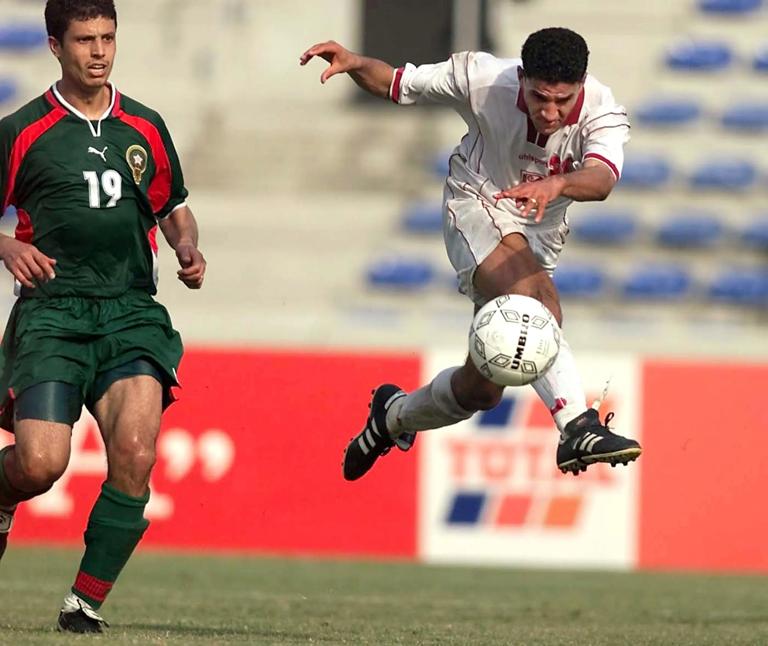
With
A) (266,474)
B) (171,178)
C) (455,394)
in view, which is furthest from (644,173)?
(171,178)

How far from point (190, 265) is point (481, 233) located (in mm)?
1508

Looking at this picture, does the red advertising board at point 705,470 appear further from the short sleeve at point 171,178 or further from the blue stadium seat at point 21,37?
the blue stadium seat at point 21,37

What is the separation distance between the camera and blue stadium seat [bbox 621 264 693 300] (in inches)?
701

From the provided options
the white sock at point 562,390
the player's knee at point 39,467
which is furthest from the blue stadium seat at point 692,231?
the player's knee at point 39,467

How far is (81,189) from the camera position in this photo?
6.69 m

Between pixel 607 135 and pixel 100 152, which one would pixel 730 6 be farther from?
pixel 100 152

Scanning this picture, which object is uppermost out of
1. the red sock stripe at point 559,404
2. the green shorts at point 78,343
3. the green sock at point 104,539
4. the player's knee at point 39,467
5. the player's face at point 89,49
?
the player's face at point 89,49

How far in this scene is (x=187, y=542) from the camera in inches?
532

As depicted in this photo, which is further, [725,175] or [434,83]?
[725,175]

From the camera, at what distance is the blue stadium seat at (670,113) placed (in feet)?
63.0

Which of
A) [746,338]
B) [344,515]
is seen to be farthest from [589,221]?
[344,515]

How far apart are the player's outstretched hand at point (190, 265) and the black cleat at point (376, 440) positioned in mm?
1940

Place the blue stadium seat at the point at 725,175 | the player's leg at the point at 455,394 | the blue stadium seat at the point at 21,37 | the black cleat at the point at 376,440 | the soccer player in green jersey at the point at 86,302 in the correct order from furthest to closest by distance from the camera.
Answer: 1. the blue stadium seat at the point at 21,37
2. the blue stadium seat at the point at 725,175
3. the black cleat at the point at 376,440
4. the player's leg at the point at 455,394
5. the soccer player in green jersey at the point at 86,302

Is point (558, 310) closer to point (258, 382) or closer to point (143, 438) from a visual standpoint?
point (143, 438)
